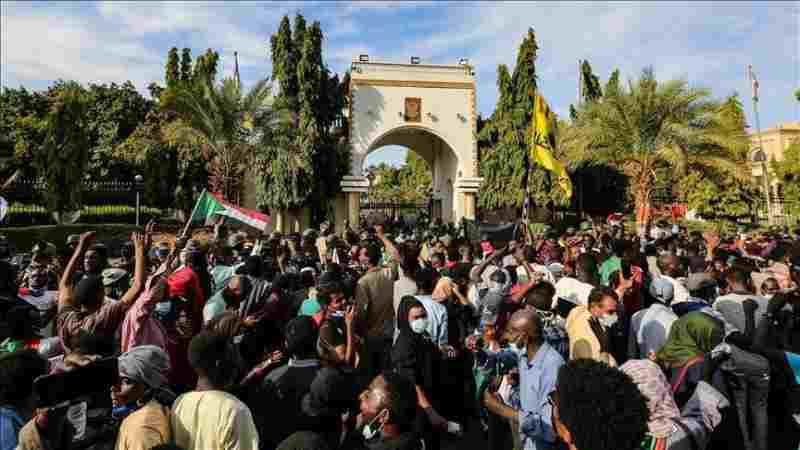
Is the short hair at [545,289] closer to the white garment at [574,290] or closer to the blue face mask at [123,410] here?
the white garment at [574,290]

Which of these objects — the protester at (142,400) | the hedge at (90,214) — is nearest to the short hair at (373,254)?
the protester at (142,400)

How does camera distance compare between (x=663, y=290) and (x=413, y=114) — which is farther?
(x=413, y=114)

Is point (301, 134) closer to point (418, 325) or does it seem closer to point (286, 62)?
point (286, 62)

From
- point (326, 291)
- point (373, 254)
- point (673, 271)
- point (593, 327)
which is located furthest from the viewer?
point (373, 254)

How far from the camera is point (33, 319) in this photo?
3.78 metres

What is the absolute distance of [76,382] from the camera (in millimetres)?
2316

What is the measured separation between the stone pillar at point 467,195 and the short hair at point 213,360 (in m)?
23.5

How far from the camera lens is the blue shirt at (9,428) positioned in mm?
2364

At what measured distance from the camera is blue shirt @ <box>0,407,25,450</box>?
2.36m

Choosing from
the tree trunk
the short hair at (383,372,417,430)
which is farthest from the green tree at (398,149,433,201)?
the short hair at (383,372,417,430)

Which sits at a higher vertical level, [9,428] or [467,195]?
[467,195]

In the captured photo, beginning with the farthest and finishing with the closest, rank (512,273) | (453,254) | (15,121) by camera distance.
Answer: (15,121) < (512,273) < (453,254)

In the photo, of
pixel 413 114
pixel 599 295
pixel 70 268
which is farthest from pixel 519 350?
pixel 413 114

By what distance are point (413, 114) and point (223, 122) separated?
358 inches
